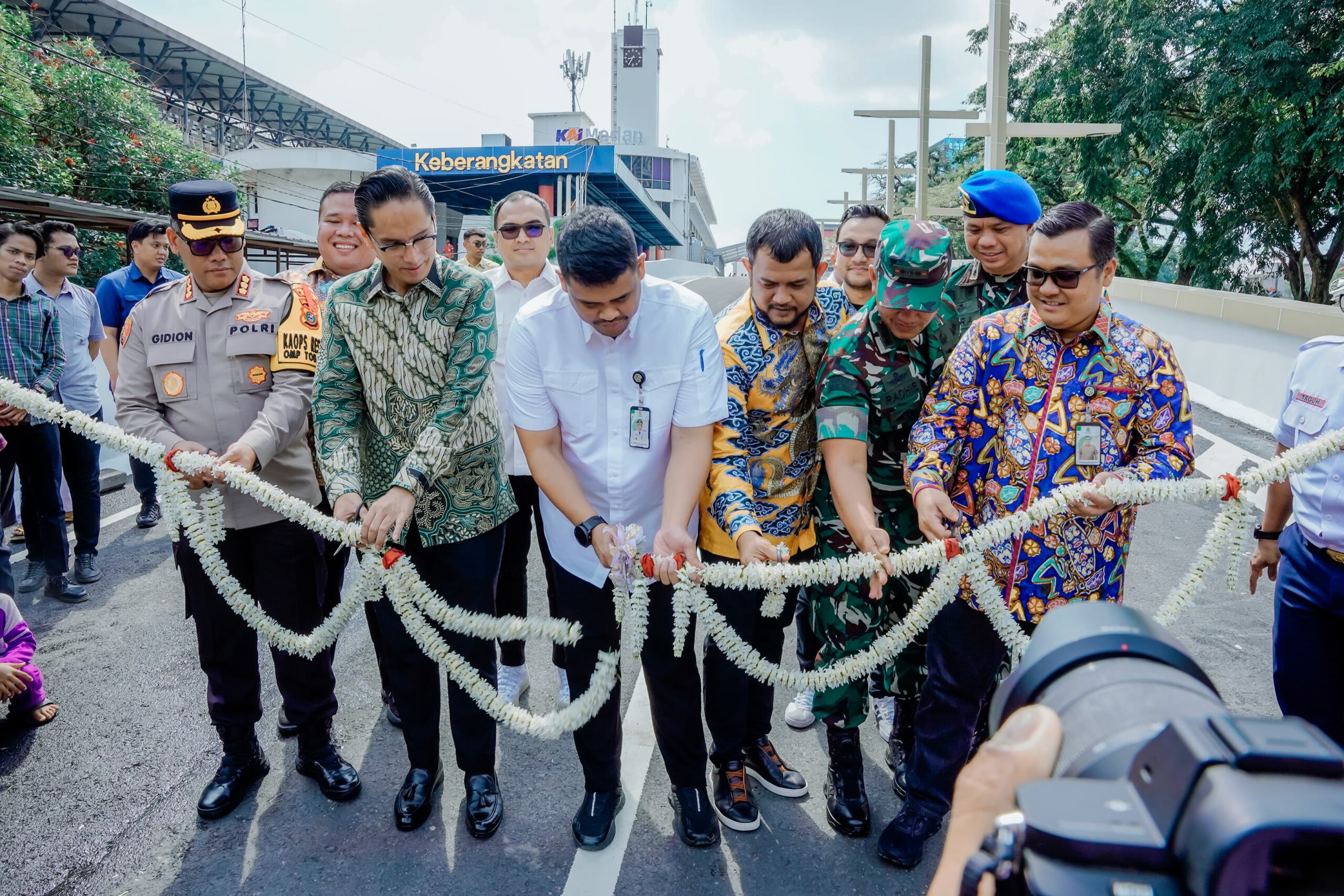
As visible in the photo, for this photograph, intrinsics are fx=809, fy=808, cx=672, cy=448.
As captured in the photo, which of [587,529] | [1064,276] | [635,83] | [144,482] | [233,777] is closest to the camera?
[1064,276]

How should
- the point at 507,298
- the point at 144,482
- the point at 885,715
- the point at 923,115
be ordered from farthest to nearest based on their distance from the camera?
the point at 923,115, the point at 144,482, the point at 507,298, the point at 885,715

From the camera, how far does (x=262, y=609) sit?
9.80 ft

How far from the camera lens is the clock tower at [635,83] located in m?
74.6

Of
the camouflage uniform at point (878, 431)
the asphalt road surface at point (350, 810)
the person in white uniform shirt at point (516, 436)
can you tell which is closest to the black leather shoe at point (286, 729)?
the asphalt road surface at point (350, 810)

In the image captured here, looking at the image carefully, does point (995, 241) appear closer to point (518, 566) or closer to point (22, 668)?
point (518, 566)

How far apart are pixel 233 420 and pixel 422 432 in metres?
0.81

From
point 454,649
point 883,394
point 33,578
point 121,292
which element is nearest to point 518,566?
point 454,649

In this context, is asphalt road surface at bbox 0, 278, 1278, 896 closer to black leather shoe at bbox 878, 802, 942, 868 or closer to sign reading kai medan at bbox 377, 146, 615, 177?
black leather shoe at bbox 878, 802, 942, 868

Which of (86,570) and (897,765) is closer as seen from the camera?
(897,765)

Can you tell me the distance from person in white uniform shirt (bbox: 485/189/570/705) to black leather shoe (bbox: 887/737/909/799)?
1.31 metres

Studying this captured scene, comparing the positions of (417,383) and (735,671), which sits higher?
(417,383)

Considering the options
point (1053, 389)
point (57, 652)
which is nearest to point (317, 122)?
point (57, 652)

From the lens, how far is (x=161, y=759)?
10.3 feet

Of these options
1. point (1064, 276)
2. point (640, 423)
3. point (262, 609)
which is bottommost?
point (262, 609)
